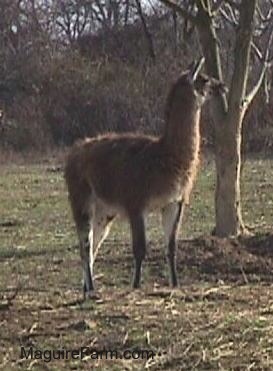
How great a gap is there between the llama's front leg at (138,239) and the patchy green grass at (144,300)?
239mm

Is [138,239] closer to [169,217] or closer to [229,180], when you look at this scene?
[169,217]

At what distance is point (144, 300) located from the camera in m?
9.51

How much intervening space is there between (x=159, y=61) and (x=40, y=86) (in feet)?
14.5

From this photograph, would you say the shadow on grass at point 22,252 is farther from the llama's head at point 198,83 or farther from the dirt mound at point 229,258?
the llama's head at point 198,83

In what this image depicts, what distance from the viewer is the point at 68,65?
42250mm

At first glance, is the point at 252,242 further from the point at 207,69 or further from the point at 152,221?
the point at 152,221

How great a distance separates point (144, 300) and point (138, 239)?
6.05 ft

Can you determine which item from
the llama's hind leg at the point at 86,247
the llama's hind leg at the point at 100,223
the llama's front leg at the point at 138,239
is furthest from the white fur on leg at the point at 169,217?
the llama's hind leg at the point at 86,247

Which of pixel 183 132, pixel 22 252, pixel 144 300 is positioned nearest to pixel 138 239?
pixel 183 132

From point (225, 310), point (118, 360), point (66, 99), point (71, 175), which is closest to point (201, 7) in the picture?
point (71, 175)

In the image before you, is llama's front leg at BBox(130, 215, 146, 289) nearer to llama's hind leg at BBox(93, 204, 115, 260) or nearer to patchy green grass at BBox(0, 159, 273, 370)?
patchy green grass at BBox(0, 159, 273, 370)

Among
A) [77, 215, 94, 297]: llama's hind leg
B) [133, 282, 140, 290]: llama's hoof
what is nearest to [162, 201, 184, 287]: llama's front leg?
[133, 282, 140, 290]: llama's hoof

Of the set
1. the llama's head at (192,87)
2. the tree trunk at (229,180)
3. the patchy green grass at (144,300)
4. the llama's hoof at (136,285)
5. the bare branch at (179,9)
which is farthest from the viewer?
the bare branch at (179,9)

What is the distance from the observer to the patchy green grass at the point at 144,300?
7289mm
